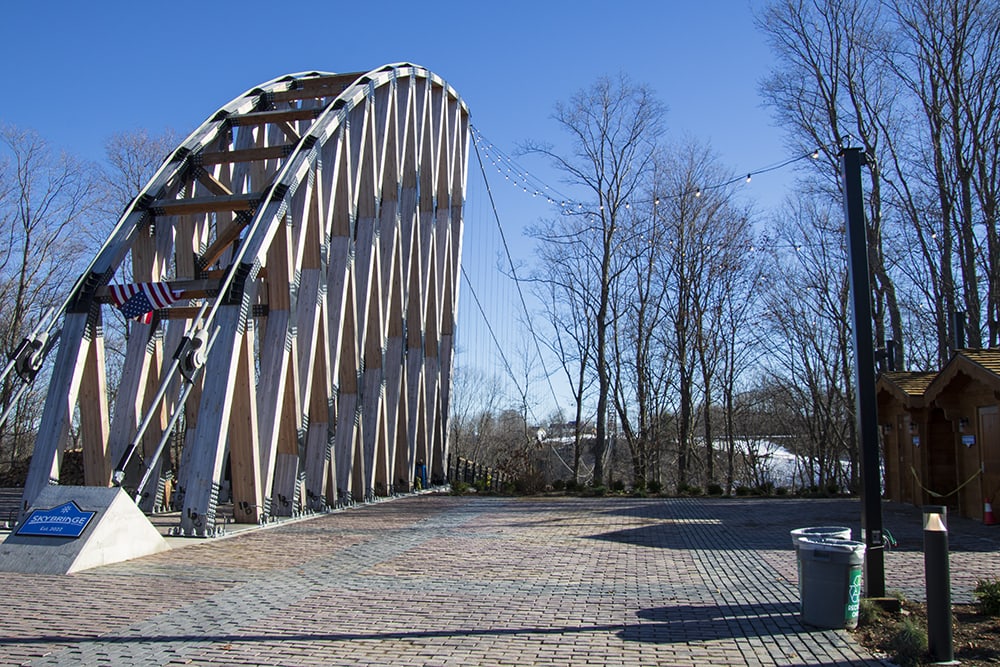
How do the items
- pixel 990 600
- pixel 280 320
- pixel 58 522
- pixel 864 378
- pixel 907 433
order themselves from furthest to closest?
pixel 907 433 → pixel 280 320 → pixel 58 522 → pixel 864 378 → pixel 990 600

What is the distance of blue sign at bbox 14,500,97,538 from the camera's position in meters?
8.82

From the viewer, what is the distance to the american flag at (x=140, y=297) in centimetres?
1199

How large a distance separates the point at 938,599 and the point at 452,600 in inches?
147

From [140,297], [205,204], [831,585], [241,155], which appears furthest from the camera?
[241,155]

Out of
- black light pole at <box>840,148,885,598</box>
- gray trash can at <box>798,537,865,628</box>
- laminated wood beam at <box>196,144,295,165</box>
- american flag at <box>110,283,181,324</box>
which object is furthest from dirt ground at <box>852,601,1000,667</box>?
laminated wood beam at <box>196,144,295,165</box>

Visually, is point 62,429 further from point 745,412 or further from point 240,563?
point 745,412

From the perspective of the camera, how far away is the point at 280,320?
13852 millimetres

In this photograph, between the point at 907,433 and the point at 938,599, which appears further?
the point at 907,433

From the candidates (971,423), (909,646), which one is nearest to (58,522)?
(909,646)

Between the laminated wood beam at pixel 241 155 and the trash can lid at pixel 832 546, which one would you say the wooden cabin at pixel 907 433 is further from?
the laminated wood beam at pixel 241 155

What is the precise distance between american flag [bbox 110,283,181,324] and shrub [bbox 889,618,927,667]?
10.4m

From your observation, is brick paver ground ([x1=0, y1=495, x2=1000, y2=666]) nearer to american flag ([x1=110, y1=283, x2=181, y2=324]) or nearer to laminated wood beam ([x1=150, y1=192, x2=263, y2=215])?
american flag ([x1=110, y1=283, x2=181, y2=324])

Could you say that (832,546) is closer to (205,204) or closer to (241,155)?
(205,204)

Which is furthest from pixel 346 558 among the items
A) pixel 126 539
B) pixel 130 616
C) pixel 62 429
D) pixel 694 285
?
pixel 694 285
